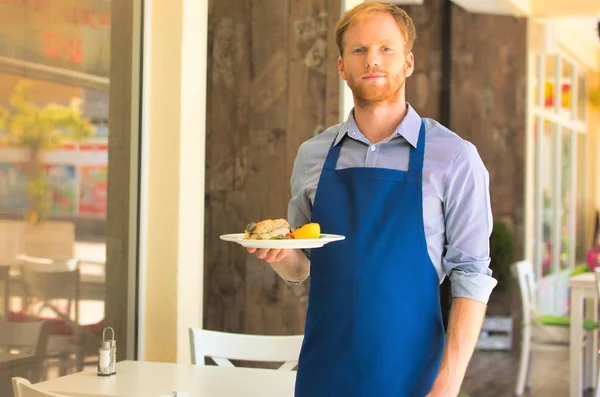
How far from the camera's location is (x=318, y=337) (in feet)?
6.31

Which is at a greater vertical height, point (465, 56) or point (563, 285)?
A: point (465, 56)

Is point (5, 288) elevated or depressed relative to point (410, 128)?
depressed

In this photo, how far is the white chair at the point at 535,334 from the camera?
6441 millimetres

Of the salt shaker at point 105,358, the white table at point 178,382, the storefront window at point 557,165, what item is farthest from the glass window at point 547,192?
the salt shaker at point 105,358

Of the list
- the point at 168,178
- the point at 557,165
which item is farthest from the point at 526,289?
the point at 168,178

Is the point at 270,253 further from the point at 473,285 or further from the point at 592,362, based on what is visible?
the point at 592,362

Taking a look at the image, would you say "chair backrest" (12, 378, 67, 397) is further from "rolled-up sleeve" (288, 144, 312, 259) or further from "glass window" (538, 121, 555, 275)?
"glass window" (538, 121, 555, 275)

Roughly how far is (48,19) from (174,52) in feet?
1.79

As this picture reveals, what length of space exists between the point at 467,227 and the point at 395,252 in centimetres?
15

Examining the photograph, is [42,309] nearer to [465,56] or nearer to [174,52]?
[174,52]

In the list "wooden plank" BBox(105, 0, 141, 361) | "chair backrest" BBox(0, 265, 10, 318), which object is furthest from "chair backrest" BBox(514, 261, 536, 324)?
"chair backrest" BBox(0, 265, 10, 318)

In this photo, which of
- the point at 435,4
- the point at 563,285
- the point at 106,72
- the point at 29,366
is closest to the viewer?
the point at 29,366

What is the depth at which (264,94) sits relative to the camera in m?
4.27

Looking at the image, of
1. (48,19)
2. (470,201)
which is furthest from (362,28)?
(48,19)
